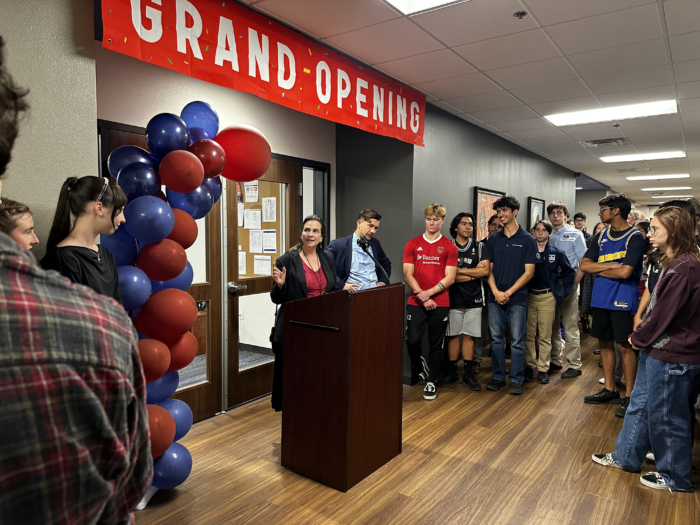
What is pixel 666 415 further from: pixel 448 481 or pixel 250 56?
pixel 250 56

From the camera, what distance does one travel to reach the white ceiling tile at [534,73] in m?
3.66

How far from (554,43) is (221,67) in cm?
223

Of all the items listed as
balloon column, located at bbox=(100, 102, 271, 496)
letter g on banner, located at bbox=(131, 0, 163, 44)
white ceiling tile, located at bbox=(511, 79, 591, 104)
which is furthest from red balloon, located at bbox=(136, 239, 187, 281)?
white ceiling tile, located at bbox=(511, 79, 591, 104)

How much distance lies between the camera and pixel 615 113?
5062mm

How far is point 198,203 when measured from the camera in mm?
2416

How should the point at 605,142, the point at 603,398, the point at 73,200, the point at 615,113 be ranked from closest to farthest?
the point at 73,200
the point at 603,398
the point at 615,113
the point at 605,142

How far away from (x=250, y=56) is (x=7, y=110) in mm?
2458

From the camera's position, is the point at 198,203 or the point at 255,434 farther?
the point at 255,434

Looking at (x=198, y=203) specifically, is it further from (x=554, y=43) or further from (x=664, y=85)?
(x=664, y=85)

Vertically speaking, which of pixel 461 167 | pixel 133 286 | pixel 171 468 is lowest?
pixel 171 468

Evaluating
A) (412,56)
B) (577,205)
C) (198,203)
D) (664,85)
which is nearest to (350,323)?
(198,203)

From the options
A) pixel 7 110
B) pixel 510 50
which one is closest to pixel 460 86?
pixel 510 50

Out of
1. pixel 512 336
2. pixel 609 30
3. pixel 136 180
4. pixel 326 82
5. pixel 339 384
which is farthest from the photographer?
pixel 512 336

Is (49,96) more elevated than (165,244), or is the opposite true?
(49,96)
